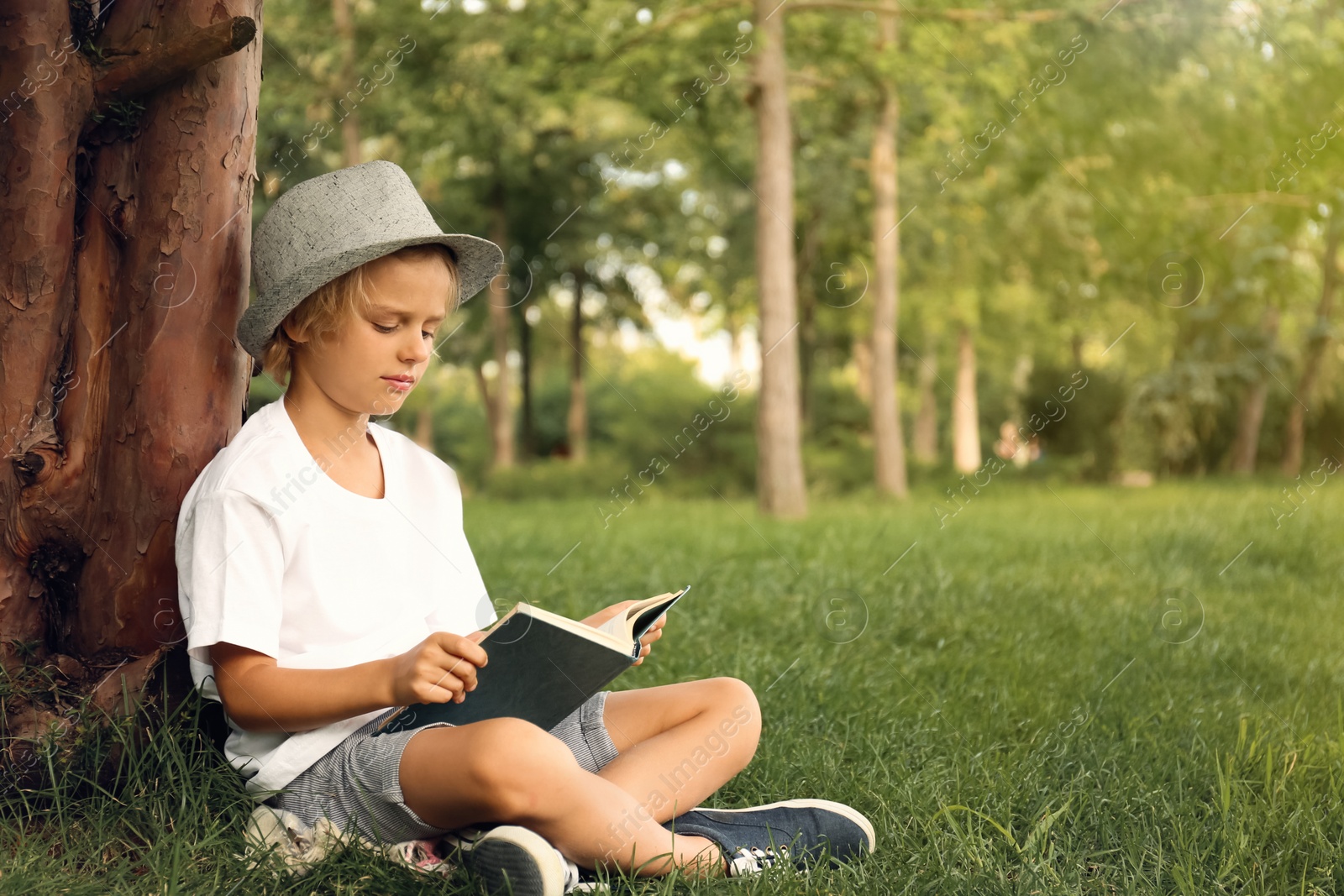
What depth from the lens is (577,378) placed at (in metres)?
22.1

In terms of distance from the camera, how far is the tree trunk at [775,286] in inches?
406

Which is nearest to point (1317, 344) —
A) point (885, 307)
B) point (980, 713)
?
point (885, 307)

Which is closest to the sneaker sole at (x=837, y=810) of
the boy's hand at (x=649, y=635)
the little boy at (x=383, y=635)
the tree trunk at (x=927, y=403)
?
the little boy at (x=383, y=635)

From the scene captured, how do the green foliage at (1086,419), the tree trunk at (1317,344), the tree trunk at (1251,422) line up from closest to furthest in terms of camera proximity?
the tree trunk at (1317,344) < the tree trunk at (1251,422) < the green foliage at (1086,419)

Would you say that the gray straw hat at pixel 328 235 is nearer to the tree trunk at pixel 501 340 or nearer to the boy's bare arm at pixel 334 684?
the boy's bare arm at pixel 334 684

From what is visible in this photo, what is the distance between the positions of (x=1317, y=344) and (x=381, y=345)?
1744 centimetres

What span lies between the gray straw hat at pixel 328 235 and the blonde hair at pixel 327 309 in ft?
0.09

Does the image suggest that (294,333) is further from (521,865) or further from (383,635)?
(521,865)

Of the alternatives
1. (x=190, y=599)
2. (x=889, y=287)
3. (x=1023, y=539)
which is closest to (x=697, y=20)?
(x=889, y=287)

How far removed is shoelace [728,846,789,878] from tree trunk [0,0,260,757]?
1.38 meters

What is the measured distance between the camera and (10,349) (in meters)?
2.50

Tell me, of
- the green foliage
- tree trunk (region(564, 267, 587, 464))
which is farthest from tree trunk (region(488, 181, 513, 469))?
the green foliage

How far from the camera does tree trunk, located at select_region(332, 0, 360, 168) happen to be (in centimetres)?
1332

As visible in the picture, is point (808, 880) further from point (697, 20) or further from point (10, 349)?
point (697, 20)
